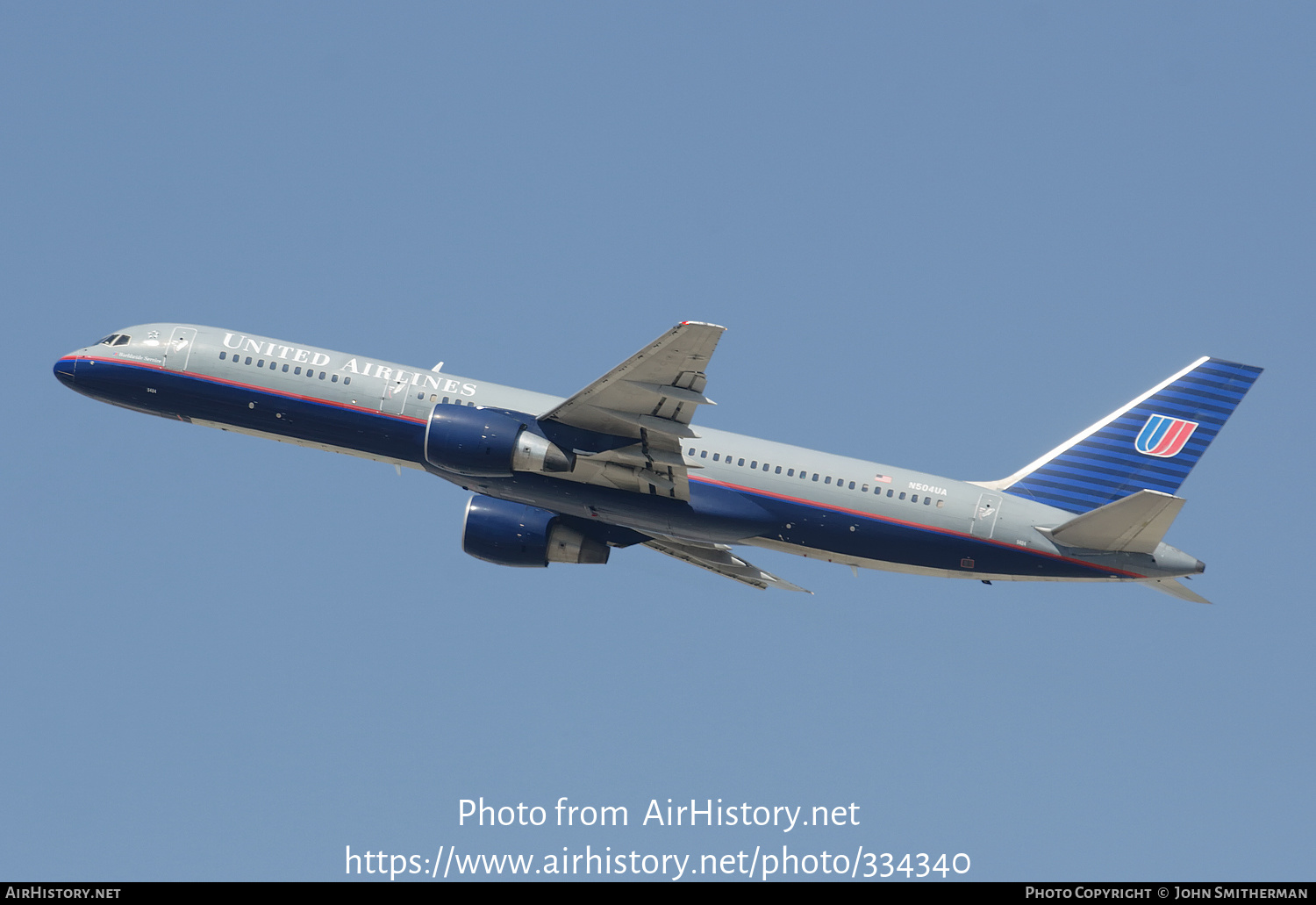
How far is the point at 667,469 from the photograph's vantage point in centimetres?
4709

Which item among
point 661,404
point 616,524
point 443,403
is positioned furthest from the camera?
point 616,524

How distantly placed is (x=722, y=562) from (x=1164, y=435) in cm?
1688

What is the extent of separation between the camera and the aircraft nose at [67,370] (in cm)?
5284

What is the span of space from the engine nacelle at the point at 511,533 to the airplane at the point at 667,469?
6cm

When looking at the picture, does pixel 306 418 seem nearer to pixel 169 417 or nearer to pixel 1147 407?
pixel 169 417

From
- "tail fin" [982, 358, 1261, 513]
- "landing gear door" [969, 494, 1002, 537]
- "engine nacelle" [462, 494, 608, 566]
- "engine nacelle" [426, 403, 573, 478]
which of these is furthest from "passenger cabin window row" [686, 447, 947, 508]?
"engine nacelle" [462, 494, 608, 566]

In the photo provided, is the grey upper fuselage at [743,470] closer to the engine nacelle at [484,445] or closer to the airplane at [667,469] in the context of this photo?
the airplane at [667,469]

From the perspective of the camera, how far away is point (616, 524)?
51.1m

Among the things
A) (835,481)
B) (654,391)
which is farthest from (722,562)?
(654,391)

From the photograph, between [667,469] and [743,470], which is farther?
[743,470]

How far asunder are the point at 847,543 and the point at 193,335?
25.3 meters

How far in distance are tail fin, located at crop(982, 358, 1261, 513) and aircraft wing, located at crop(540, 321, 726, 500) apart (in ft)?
43.3

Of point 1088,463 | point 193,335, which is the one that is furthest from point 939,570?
point 193,335

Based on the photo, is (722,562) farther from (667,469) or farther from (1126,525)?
(1126,525)
